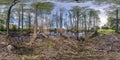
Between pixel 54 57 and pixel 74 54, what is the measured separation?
123cm

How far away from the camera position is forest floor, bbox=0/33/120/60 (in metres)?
13.5

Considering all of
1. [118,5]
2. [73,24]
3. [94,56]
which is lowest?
[94,56]

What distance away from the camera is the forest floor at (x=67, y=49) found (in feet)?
44.2

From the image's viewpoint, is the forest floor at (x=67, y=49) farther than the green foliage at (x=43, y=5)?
No

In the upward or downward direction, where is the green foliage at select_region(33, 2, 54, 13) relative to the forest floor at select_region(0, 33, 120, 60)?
upward

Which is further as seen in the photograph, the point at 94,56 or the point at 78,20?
the point at 78,20

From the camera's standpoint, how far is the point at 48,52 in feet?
45.5

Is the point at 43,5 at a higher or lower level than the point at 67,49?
higher

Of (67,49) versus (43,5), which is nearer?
(67,49)

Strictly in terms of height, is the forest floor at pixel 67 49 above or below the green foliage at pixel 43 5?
below

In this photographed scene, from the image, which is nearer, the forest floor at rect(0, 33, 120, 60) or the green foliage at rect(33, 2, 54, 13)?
the forest floor at rect(0, 33, 120, 60)

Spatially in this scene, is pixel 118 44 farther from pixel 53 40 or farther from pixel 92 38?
pixel 53 40

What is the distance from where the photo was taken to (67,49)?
47.3 ft

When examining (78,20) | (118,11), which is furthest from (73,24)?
(118,11)
